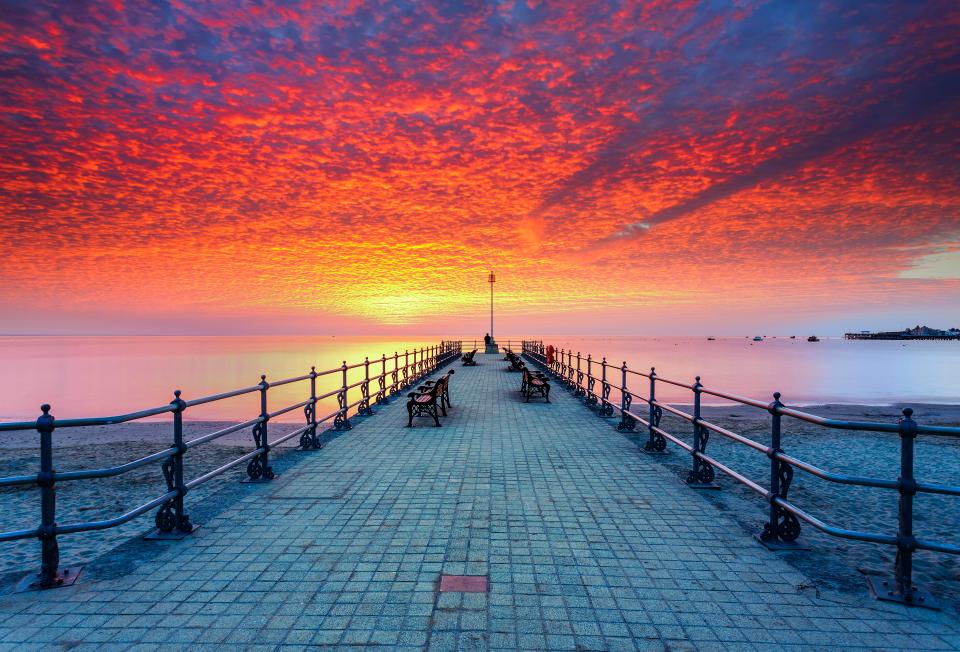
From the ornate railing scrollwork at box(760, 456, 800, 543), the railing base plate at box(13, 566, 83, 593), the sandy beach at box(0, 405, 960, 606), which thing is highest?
the ornate railing scrollwork at box(760, 456, 800, 543)

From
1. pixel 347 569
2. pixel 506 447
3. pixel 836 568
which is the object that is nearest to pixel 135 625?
pixel 347 569

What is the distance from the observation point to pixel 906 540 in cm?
371

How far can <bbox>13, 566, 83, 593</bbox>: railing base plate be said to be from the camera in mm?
3893

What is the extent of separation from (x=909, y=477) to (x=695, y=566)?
1745 millimetres

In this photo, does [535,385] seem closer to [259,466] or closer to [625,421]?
[625,421]

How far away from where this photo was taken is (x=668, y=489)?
6367 mm

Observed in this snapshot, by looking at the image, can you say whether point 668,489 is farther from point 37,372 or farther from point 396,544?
point 37,372

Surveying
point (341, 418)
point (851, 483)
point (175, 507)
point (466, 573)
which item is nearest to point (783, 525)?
point (851, 483)

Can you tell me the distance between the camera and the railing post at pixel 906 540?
3594 mm

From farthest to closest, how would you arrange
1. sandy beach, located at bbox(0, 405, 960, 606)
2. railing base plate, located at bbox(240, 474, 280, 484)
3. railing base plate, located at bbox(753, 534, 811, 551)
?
railing base plate, located at bbox(240, 474, 280, 484) → railing base plate, located at bbox(753, 534, 811, 551) → sandy beach, located at bbox(0, 405, 960, 606)

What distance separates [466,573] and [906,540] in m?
3.41

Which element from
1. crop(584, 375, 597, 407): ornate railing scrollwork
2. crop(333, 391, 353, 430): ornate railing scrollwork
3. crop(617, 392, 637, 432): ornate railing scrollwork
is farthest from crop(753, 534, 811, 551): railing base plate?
crop(584, 375, 597, 407): ornate railing scrollwork

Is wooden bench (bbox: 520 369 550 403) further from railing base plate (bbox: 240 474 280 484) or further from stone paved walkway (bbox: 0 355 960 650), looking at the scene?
railing base plate (bbox: 240 474 280 484)

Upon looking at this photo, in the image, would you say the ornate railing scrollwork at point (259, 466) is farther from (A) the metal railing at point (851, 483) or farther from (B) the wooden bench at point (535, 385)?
(B) the wooden bench at point (535, 385)
